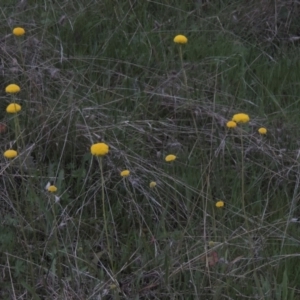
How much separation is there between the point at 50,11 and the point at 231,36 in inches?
33.8

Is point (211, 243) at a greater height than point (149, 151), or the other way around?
point (211, 243)

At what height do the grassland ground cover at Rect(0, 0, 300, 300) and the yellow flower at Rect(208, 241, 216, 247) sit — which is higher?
the yellow flower at Rect(208, 241, 216, 247)

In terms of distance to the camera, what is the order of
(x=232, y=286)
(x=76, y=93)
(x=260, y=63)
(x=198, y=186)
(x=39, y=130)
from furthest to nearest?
(x=260, y=63)
(x=76, y=93)
(x=39, y=130)
(x=198, y=186)
(x=232, y=286)

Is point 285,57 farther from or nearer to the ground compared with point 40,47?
nearer to the ground

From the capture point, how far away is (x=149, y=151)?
2836 millimetres

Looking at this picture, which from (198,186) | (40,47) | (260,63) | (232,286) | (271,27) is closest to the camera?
(232,286)

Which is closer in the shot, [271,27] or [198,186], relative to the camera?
[198,186]

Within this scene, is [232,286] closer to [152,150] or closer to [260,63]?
[152,150]

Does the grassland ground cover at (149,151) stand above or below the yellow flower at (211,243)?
below

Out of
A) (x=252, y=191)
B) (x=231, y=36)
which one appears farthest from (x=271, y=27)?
(x=252, y=191)

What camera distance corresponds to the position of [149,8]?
404cm

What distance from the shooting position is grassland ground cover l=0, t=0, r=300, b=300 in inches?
86.5

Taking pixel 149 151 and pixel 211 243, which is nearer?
pixel 211 243

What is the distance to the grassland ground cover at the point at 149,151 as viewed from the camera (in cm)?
220
